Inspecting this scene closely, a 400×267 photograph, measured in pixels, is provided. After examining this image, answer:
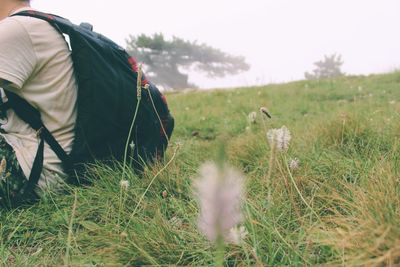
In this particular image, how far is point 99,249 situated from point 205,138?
12.4ft

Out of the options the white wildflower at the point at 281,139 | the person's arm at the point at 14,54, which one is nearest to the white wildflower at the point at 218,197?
the white wildflower at the point at 281,139

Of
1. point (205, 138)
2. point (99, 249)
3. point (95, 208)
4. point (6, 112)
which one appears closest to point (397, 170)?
point (99, 249)

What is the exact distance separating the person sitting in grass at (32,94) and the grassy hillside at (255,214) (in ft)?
0.54

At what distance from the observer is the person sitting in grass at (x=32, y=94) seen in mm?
2141

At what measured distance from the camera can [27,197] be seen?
236 centimetres

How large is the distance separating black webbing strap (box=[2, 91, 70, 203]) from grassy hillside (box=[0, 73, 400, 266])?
0.12m

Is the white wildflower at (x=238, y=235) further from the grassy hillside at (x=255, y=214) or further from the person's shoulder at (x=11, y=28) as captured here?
the person's shoulder at (x=11, y=28)

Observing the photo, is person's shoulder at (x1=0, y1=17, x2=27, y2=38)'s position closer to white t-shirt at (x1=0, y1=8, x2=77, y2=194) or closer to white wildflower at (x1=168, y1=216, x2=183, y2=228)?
white t-shirt at (x1=0, y1=8, x2=77, y2=194)

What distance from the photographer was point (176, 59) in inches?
1057

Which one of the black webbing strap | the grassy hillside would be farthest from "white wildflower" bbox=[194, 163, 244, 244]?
the black webbing strap

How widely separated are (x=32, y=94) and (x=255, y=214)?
139cm

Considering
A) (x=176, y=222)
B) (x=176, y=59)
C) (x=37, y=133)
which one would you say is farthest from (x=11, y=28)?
(x=176, y=59)

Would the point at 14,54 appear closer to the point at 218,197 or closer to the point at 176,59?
the point at 218,197

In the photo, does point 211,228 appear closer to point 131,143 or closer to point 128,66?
point 131,143
